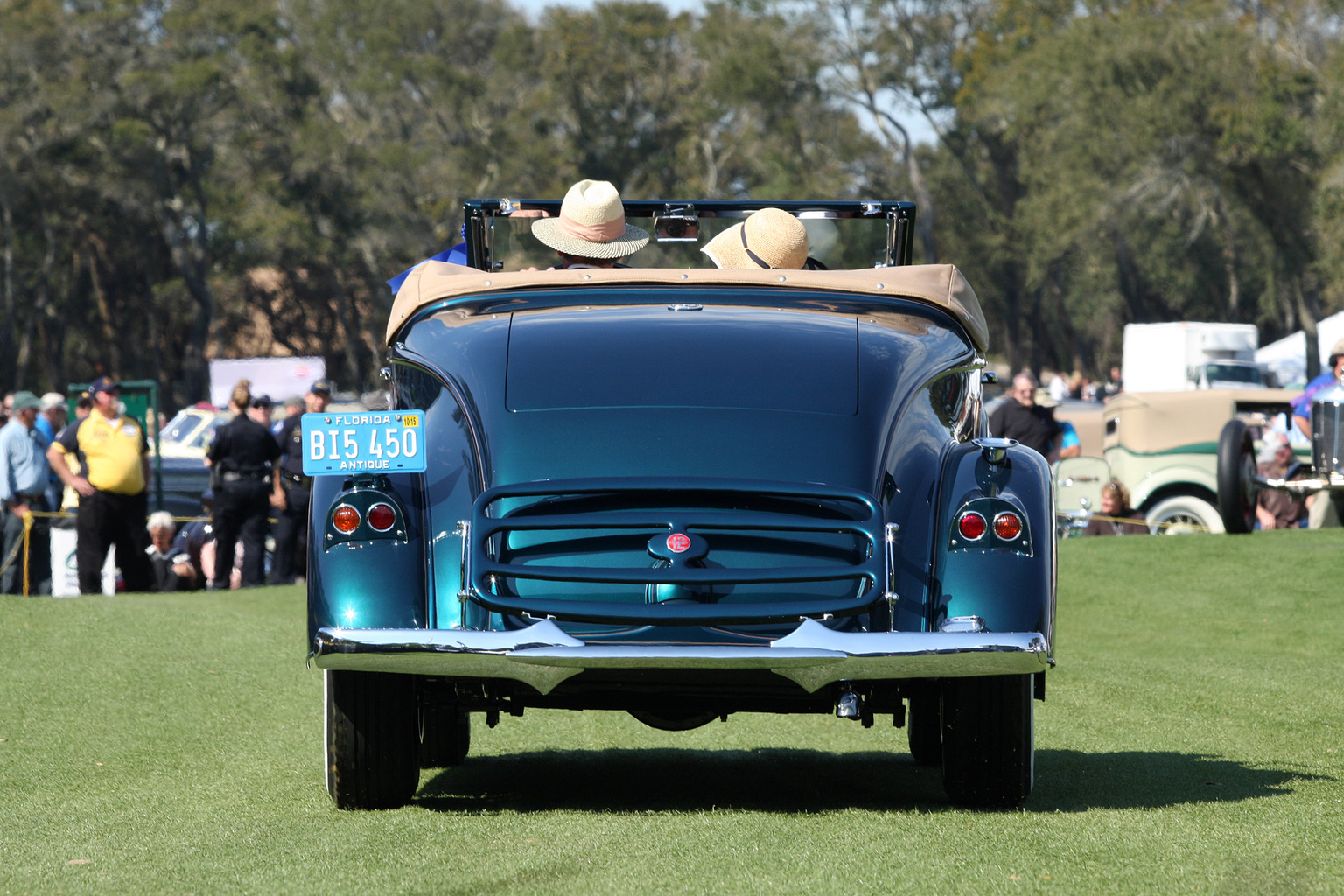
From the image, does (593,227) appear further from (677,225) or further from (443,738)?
(443,738)

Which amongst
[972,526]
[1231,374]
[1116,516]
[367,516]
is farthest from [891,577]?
[1231,374]

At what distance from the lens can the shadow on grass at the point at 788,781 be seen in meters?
4.84

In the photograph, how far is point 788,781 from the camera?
541 cm

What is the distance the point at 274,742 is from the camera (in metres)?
6.33

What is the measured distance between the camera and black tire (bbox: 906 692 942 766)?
572cm

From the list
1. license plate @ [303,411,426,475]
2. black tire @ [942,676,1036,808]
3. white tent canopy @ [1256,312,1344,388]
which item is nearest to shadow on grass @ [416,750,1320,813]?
black tire @ [942,676,1036,808]

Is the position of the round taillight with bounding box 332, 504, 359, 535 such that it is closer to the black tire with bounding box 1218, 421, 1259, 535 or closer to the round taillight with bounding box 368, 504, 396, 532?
the round taillight with bounding box 368, 504, 396, 532

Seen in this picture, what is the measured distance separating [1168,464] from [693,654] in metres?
13.5

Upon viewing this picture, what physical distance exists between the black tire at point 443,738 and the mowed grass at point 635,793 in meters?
0.09

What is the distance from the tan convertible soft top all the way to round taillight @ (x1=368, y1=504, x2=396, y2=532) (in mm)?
978

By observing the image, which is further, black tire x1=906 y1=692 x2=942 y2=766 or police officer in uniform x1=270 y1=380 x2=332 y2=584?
police officer in uniform x1=270 y1=380 x2=332 y2=584

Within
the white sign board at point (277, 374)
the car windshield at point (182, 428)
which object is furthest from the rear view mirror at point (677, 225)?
the white sign board at point (277, 374)

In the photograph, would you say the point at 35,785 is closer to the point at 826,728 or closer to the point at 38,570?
the point at 826,728

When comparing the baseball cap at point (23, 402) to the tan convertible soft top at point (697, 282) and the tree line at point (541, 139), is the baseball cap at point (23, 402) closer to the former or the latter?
the tan convertible soft top at point (697, 282)
